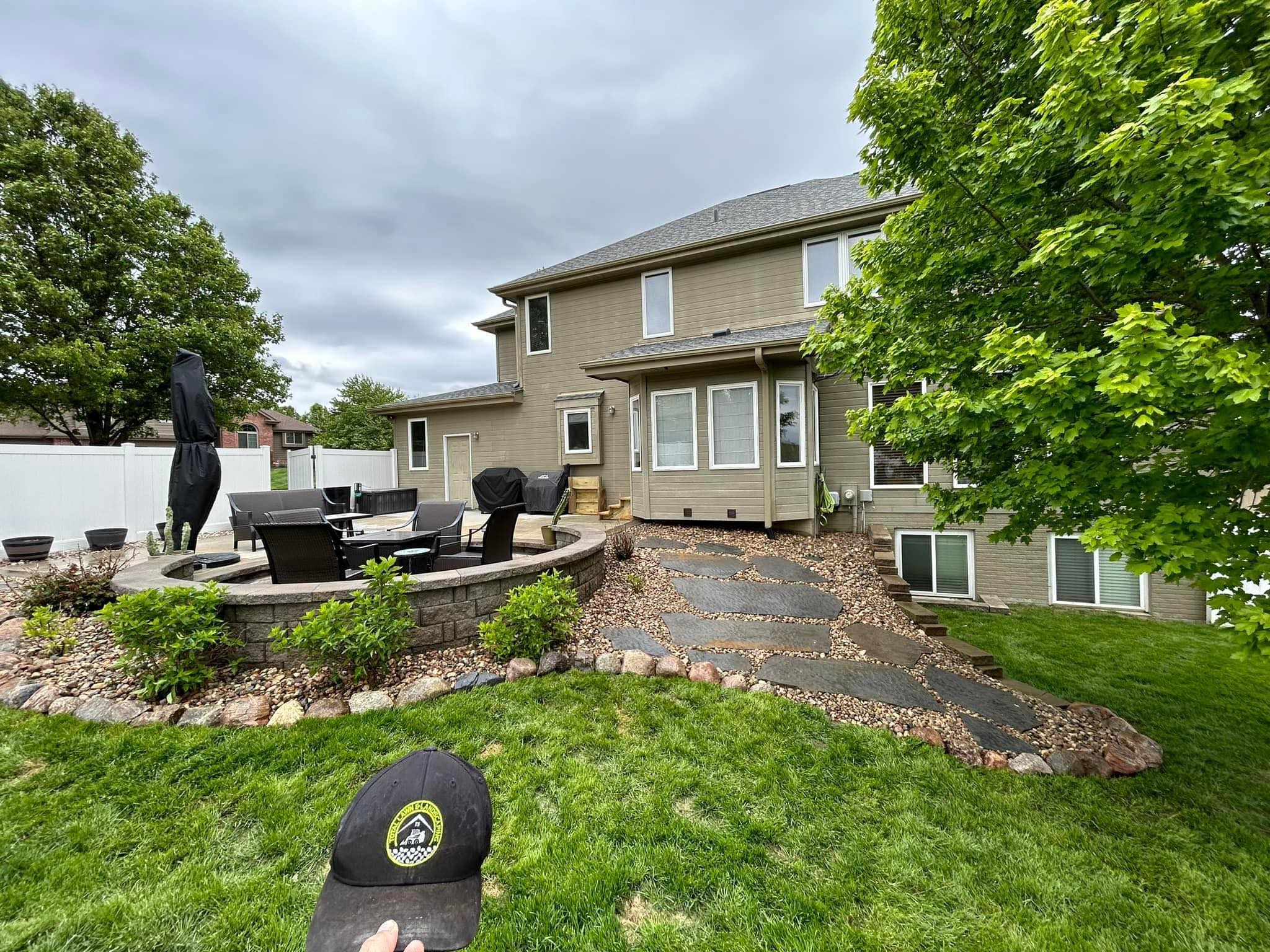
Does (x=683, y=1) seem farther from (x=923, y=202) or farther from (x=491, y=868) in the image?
Result: (x=491, y=868)

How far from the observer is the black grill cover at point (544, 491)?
36.2 ft

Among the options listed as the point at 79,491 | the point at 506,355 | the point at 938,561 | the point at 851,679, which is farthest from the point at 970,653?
the point at 506,355

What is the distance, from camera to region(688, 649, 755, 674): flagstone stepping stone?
3.90 metres

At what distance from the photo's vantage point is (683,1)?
27.8 feet

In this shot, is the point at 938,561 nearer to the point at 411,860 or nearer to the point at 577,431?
the point at 577,431

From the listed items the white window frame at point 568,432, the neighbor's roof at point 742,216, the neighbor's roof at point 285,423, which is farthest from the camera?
the neighbor's roof at point 285,423

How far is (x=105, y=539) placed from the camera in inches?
292

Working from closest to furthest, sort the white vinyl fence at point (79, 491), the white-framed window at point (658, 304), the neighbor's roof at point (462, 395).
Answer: the white vinyl fence at point (79, 491)
the white-framed window at point (658, 304)
the neighbor's roof at point (462, 395)

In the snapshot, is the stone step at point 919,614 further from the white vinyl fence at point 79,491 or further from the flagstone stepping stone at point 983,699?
the white vinyl fence at point 79,491

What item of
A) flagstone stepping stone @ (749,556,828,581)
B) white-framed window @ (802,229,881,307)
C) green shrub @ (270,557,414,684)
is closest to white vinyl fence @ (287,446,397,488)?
flagstone stepping stone @ (749,556,828,581)

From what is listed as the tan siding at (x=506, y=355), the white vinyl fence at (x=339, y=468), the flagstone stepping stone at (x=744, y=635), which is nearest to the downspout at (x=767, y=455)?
the flagstone stepping stone at (x=744, y=635)

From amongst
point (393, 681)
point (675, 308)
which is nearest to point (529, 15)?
point (675, 308)

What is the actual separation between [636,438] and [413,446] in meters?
7.91

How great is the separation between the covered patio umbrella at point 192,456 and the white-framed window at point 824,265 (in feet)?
31.4
